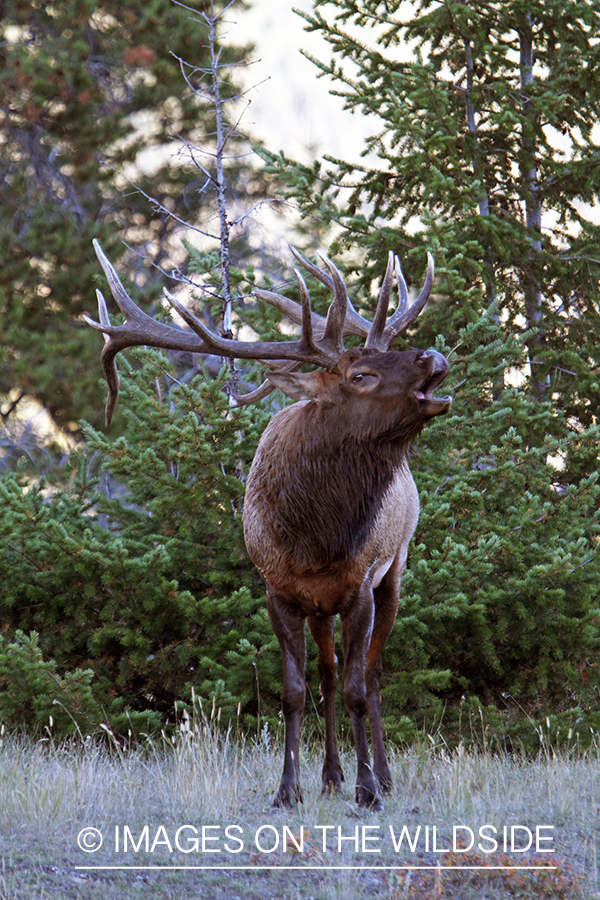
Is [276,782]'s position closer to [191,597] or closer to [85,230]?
[191,597]

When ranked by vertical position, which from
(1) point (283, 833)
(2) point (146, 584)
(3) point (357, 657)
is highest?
(2) point (146, 584)

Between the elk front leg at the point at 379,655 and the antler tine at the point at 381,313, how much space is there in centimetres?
148

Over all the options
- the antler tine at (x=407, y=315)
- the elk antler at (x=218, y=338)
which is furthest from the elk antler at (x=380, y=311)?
the elk antler at (x=218, y=338)

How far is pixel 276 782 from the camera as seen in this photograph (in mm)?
4648

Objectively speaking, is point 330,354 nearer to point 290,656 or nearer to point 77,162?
point 290,656

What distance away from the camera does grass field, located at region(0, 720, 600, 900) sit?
10.1 feet

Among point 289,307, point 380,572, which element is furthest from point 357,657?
point 289,307

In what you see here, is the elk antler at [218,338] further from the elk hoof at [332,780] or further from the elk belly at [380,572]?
the elk hoof at [332,780]

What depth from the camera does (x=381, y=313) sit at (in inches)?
166

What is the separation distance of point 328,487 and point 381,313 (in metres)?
0.83

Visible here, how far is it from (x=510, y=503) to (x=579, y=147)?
14.1 ft

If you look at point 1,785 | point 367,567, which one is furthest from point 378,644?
point 1,785

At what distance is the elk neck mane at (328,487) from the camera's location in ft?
13.8

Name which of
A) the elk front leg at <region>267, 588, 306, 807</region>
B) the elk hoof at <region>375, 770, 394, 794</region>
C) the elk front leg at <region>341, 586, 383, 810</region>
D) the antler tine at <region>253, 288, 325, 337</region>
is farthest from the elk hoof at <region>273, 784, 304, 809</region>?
the antler tine at <region>253, 288, 325, 337</region>
